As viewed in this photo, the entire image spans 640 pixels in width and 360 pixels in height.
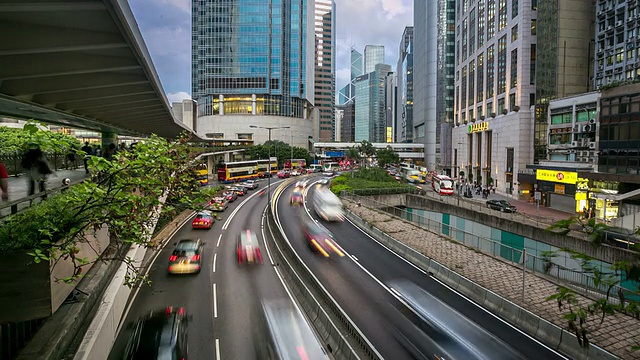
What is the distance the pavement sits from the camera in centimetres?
1274

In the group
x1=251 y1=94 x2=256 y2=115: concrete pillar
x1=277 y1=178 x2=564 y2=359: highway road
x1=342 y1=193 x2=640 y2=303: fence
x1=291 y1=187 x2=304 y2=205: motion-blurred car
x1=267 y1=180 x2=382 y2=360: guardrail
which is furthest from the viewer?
x1=251 y1=94 x2=256 y2=115: concrete pillar

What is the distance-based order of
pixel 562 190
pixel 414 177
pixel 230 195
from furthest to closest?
pixel 414 177, pixel 230 195, pixel 562 190

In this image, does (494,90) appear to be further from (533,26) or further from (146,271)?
(146,271)

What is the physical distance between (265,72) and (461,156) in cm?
6588

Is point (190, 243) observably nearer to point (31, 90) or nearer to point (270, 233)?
point (270, 233)

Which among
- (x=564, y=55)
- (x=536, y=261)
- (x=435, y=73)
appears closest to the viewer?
(x=536, y=261)

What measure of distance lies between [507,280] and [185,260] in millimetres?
16916

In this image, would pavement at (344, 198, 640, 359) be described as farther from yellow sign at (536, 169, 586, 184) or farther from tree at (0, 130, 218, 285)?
yellow sign at (536, 169, 586, 184)

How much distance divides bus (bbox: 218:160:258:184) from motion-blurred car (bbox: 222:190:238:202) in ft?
39.2

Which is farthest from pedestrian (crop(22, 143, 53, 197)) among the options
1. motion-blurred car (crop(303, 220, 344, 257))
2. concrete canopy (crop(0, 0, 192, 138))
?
motion-blurred car (crop(303, 220, 344, 257))

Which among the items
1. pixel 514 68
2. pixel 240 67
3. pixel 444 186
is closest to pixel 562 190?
pixel 444 186

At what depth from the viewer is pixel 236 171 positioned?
61.7 meters

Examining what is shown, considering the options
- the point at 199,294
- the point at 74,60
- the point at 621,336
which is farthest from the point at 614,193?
the point at 74,60

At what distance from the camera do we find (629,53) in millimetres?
42938
